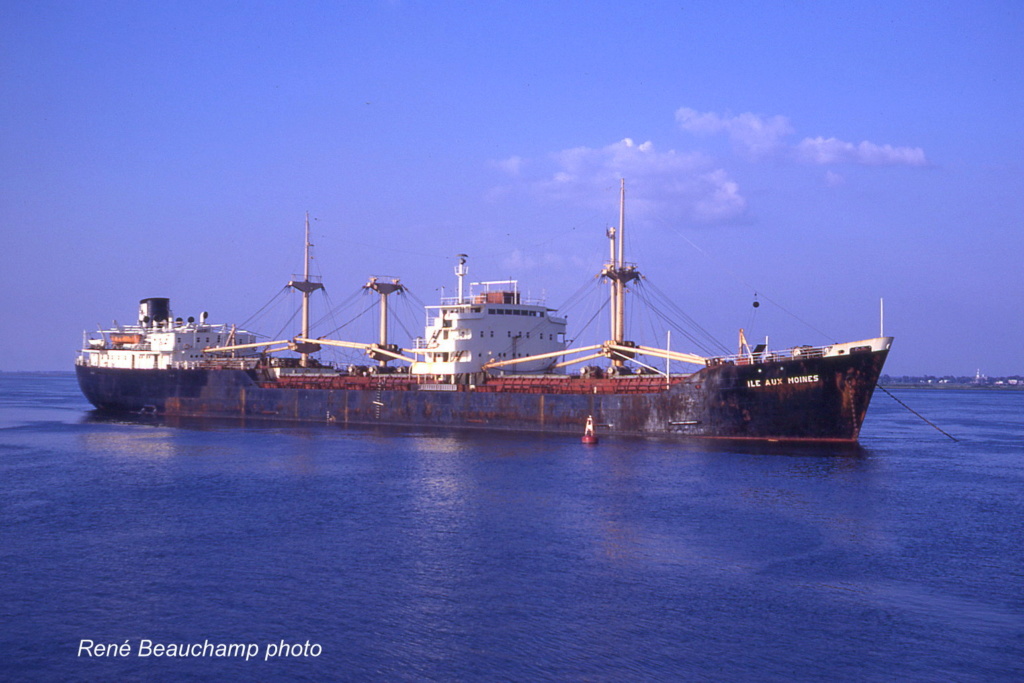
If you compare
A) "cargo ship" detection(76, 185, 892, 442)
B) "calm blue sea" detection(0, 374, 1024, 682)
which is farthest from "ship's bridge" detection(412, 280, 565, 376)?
"calm blue sea" detection(0, 374, 1024, 682)

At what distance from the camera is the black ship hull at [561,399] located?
113ft

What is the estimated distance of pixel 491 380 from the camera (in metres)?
45.8

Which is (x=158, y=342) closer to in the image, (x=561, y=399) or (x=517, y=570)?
(x=561, y=399)

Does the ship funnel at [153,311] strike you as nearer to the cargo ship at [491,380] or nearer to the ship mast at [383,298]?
the cargo ship at [491,380]

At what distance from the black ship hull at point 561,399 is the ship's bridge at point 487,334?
80.4 inches

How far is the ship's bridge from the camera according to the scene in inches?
1864

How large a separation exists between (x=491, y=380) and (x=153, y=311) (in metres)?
33.0

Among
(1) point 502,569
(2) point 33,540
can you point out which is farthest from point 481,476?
(2) point 33,540

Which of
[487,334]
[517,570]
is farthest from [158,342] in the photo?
[517,570]

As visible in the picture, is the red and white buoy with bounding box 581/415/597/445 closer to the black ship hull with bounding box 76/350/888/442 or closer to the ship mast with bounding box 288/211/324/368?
the black ship hull with bounding box 76/350/888/442

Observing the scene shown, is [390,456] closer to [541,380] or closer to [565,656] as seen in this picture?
[541,380]

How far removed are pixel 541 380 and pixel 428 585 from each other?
90.6 ft

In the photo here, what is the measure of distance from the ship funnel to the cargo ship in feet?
0.48

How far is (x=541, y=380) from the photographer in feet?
145
